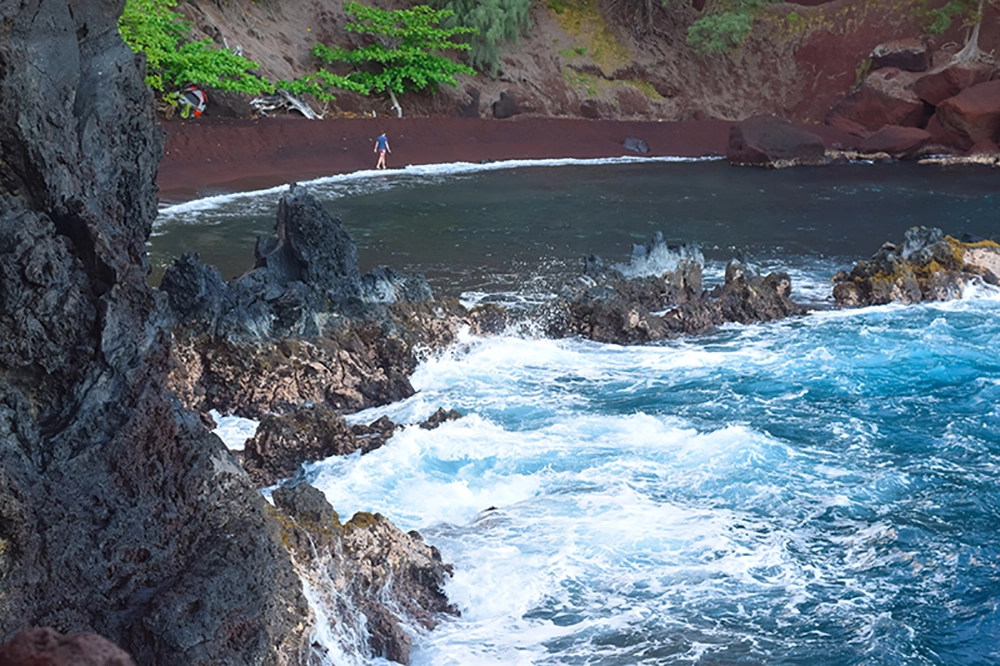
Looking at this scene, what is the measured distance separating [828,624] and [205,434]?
5.12 m

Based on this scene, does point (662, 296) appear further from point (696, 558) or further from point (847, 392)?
point (696, 558)

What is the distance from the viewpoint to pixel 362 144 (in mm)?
35875

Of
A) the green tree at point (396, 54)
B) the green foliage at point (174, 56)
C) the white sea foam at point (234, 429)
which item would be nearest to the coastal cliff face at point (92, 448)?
the white sea foam at point (234, 429)

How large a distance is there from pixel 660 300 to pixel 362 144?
68.0 feet

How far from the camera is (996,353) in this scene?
15.3 metres

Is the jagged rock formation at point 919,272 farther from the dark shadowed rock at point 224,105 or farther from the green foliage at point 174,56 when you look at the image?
the green foliage at point 174,56

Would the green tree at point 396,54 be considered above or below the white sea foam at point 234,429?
above

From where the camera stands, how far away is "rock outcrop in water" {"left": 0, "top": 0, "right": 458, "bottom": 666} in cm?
549

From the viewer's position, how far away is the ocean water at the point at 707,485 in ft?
25.9

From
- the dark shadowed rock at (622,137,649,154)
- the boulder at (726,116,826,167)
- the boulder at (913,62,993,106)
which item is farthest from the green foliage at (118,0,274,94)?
the boulder at (913,62,993,106)

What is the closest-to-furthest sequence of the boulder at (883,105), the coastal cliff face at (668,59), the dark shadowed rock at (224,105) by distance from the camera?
1. the dark shadowed rock at (224,105)
2. the boulder at (883,105)
3. the coastal cliff face at (668,59)

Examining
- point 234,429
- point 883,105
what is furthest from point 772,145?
point 234,429

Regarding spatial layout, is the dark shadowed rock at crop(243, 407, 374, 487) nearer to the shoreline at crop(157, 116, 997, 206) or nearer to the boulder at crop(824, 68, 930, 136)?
the shoreline at crop(157, 116, 997, 206)

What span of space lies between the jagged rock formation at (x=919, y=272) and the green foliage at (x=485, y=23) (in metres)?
28.3
